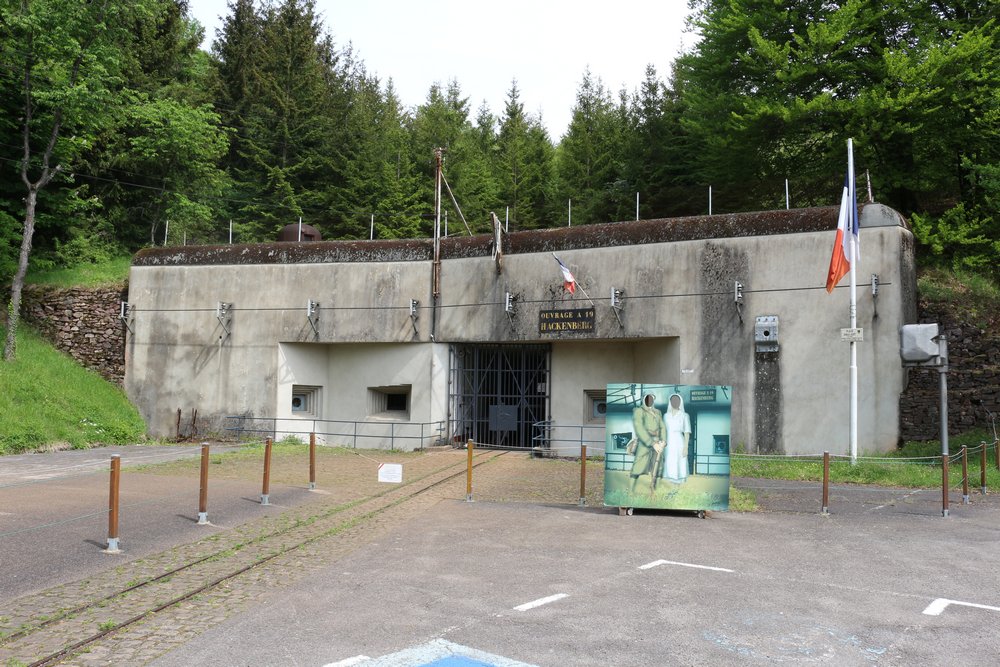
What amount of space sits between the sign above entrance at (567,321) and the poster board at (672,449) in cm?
825

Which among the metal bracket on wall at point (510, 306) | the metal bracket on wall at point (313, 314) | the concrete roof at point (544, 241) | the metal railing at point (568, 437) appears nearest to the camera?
the concrete roof at point (544, 241)

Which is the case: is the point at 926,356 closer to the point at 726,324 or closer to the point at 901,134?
the point at 726,324

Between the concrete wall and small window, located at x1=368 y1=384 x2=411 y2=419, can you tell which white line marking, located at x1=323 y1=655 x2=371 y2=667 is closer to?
the concrete wall

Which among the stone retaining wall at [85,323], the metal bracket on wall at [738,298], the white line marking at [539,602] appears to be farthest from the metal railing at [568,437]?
the white line marking at [539,602]

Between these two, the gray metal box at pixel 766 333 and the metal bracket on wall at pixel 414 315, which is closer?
the gray metal box at pixel 766 333

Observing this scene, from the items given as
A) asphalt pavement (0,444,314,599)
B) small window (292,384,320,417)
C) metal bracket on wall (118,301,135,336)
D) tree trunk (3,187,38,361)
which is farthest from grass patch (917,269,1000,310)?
tree trunk (3,187,38,361)

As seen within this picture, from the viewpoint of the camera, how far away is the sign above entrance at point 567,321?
18766 millimetres

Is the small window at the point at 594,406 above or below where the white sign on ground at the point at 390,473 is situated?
above

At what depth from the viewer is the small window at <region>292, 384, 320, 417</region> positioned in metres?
22.0

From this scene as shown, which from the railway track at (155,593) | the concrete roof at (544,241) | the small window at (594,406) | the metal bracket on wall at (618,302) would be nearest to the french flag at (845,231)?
the concrete roof at (544,241)

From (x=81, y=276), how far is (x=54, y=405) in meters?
5.97

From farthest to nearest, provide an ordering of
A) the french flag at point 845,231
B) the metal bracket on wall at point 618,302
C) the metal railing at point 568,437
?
the metal railing at point 568,437 < the metal bracket on wall at point 618,302 < the french flag at point 845,231

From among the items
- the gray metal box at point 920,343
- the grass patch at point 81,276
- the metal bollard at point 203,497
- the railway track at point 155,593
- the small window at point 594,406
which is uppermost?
the grass patch at point 81,276

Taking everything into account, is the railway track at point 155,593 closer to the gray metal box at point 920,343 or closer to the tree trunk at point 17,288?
the gray metal box at point 920,343
